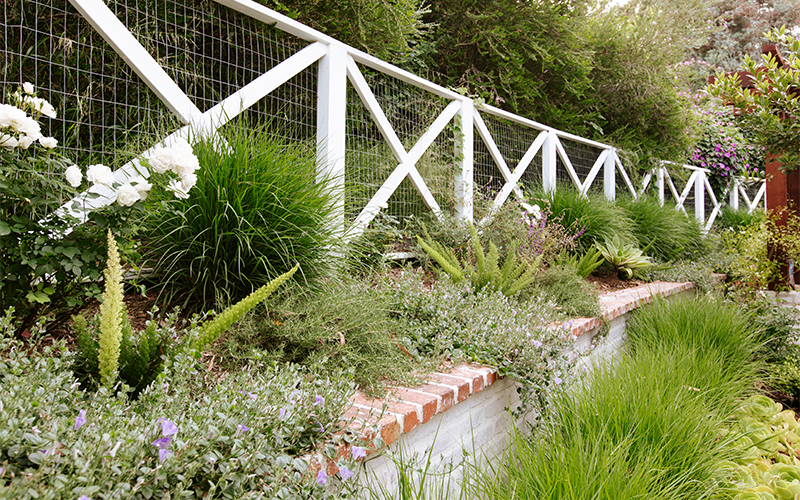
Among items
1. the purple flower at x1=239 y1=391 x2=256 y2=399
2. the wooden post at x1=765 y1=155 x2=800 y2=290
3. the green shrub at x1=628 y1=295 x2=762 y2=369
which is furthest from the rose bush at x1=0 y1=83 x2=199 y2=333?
the wooden post at x1=765 y1=155 x2=800 y2=290

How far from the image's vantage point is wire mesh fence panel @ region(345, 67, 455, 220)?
152 inches

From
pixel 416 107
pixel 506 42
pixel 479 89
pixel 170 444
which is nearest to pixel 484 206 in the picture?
pixel 416 107

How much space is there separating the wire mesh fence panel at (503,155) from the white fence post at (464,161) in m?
0.18

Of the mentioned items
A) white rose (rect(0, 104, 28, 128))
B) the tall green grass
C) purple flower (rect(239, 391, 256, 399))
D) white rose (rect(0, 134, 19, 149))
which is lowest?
the tall green grass

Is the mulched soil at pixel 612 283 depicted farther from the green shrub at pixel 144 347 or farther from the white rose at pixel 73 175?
the white rose at pixel 73 175

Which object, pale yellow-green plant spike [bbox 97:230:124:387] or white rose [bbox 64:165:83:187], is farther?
white rose [bbox 64:165:83:187]

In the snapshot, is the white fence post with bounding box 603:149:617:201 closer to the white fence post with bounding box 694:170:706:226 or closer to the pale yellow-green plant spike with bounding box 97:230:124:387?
the white fence post with bounding box 694:170:706:226

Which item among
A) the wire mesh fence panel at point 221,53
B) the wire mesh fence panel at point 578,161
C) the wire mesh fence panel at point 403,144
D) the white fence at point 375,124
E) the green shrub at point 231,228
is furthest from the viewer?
the wire mesh fence panel at point 578,161

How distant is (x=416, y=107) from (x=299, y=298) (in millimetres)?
2717

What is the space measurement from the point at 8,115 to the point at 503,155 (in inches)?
188

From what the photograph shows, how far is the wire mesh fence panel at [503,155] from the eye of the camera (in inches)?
207

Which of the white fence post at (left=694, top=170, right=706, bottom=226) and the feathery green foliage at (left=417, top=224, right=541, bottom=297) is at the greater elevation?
the white fence post at (left=694, top=170, right=706, bottom=226)

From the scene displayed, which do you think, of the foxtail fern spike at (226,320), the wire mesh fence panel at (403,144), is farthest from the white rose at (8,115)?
the wire mesh fence panel at (403,144)

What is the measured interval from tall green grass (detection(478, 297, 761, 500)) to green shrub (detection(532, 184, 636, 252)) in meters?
2.36
